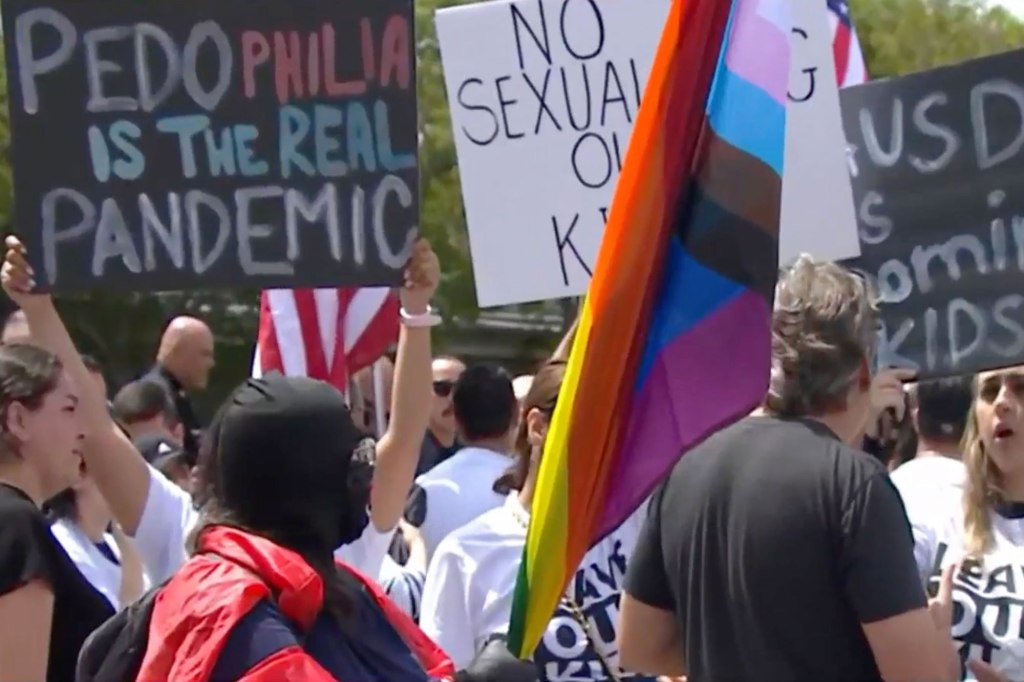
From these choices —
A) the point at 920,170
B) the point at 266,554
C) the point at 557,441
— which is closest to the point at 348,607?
the point at 266,554

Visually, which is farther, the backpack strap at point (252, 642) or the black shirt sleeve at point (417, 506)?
the black shirt sleeve at point (417, 506)

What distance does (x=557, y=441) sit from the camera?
11.1 ft

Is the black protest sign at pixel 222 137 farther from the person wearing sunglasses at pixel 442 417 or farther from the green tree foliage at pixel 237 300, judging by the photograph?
the green tree foliage at pixel 237 300

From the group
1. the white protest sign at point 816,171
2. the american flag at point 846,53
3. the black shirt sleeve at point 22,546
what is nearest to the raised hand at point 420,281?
the white protest sign at point 816,171

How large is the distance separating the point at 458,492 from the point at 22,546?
2.38 m

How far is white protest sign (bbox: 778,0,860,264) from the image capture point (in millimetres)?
5062

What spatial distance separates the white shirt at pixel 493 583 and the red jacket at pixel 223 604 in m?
1.47

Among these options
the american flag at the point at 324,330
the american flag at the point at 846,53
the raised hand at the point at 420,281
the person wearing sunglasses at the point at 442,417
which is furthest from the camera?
the person wearing sunglasses at the point at 442,417

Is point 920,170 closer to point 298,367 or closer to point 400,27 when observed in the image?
point 400,27

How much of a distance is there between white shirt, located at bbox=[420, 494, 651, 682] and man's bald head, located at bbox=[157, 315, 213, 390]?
131 inches

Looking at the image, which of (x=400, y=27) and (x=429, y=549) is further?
(x=429, y=549)

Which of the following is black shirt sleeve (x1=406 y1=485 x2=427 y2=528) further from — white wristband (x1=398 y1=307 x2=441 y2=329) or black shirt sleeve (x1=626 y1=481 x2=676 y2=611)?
black shirt sleeve (x1=626 y1=481 x2=676 y2=611)

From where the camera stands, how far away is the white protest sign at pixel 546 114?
17.8 feet

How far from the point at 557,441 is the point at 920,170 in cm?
188
